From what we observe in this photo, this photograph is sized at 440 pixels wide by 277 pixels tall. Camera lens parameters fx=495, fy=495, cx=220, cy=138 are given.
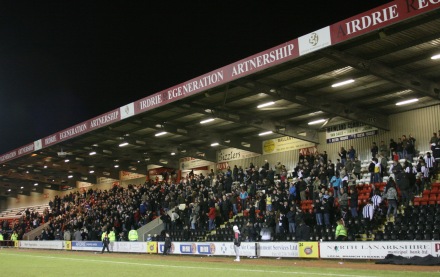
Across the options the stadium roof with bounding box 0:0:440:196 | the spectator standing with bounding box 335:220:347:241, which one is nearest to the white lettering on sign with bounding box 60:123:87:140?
the stadium roof with bounding box 0:0:440:196

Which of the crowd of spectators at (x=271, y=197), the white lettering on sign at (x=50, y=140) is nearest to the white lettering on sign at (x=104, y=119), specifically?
the white lettering on sign at (x=50, y=140)

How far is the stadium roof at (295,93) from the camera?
1730 centimetres

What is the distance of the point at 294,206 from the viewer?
2288 cm

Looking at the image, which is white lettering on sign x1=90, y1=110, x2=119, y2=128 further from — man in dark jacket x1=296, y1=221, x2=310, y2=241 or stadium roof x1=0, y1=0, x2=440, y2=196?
man in dark jacket x1=296, y1=221, x2=310, y2=241

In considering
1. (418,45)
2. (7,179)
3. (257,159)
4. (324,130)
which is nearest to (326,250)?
(418,45)

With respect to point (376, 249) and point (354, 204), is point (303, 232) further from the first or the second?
point (376, 249)

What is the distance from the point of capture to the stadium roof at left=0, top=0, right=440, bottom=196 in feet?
56.7

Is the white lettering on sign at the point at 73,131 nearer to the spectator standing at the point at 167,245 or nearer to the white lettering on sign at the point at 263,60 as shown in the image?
the spectator standing at the point at 167,245

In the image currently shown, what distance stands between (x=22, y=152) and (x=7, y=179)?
19.6 m

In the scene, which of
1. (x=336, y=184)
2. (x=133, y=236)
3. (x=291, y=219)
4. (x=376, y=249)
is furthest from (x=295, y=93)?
(x=133, y=236)

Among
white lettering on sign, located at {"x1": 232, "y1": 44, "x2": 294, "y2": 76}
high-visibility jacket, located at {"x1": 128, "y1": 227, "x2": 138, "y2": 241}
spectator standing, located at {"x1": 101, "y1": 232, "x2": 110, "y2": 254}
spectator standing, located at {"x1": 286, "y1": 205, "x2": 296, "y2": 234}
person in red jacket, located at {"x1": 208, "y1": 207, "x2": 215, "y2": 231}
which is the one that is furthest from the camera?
spectator standing, located at {"x1": 101, "y1": 232, "x2": 110, "y2": 254}

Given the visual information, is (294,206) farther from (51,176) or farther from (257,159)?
(51,176)

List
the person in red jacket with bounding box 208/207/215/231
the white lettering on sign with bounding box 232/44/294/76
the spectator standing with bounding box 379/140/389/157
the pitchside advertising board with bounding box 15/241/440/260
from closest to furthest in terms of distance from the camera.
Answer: the pitchside advertising board with bounding box 15/241/440/260
the white lettering on sign with bounding box 232/44/294/76
the spectator standing with bounding box 379/140/389/157
the person in red jacket with bounding box 208/207/215/231

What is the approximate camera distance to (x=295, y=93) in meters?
23.8
